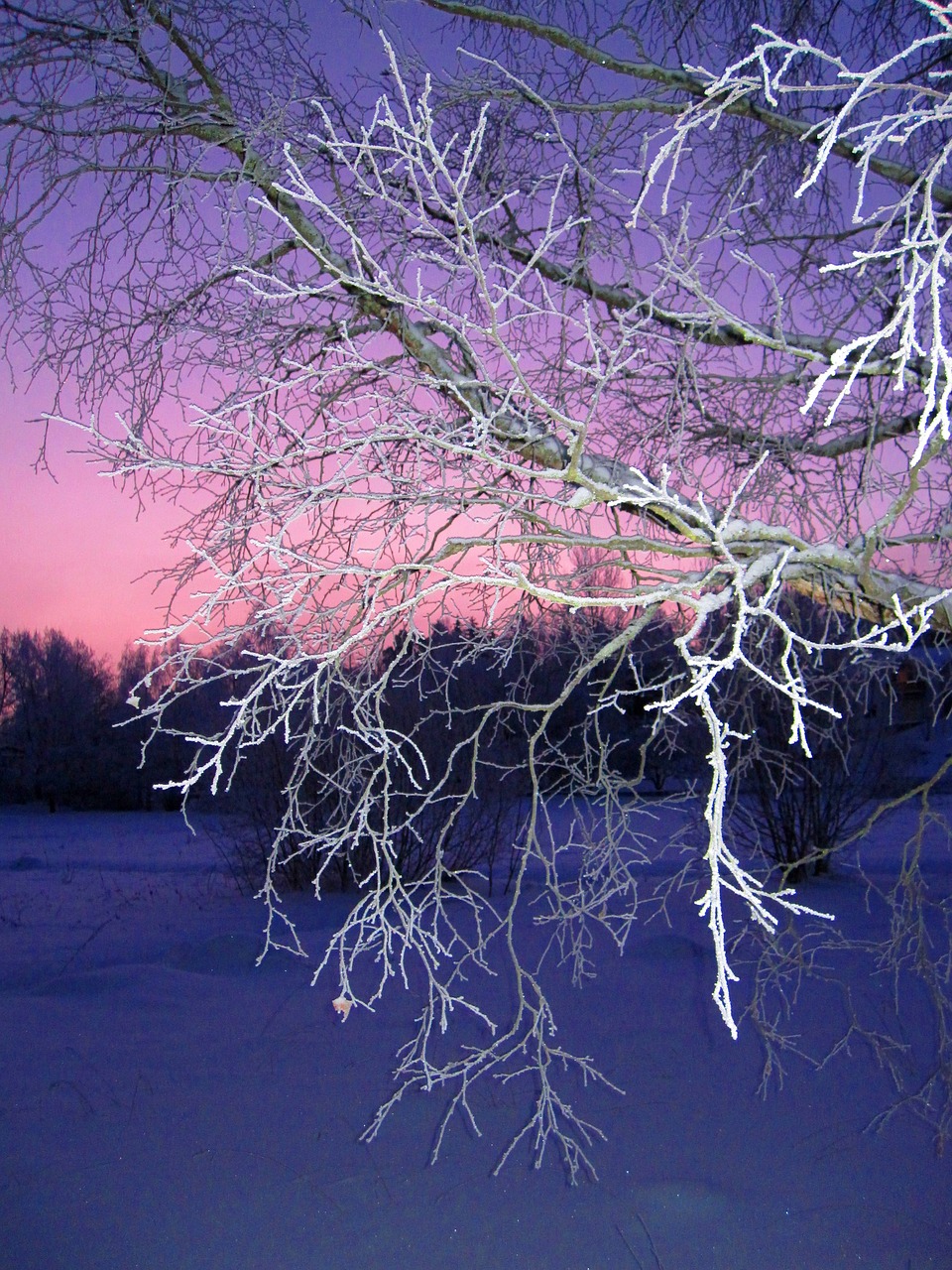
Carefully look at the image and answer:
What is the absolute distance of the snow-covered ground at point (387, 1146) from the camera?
147 inches

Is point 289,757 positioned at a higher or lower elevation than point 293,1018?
higher

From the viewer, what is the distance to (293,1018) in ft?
20.1

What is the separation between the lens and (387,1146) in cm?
446

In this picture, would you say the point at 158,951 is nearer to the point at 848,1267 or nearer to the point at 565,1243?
the point at 565,1243

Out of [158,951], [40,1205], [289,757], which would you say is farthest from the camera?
[289,757]

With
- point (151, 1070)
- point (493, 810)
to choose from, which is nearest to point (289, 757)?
point (493, 810)

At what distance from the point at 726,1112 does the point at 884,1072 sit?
1.05 meters

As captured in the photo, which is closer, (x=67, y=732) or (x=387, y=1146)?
(x=387, y=1146)

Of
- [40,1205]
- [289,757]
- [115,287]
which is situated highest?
[115,287]

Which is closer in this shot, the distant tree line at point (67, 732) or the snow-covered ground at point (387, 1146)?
the snow-covered ground at point (387, 1146)

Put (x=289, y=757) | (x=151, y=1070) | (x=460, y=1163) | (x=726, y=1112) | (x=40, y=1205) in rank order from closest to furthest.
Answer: (x=40, y=1205), (x=460, y=1163), (x=726, y=1112), (x=151, y=1070), (x=289, y=757)

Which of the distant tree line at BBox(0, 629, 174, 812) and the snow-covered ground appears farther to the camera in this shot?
the distant tree line at BBox(0, 629, 174, 812)

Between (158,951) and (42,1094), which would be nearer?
(42,1094)

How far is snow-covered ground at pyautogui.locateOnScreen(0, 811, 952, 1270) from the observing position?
3725 mm
